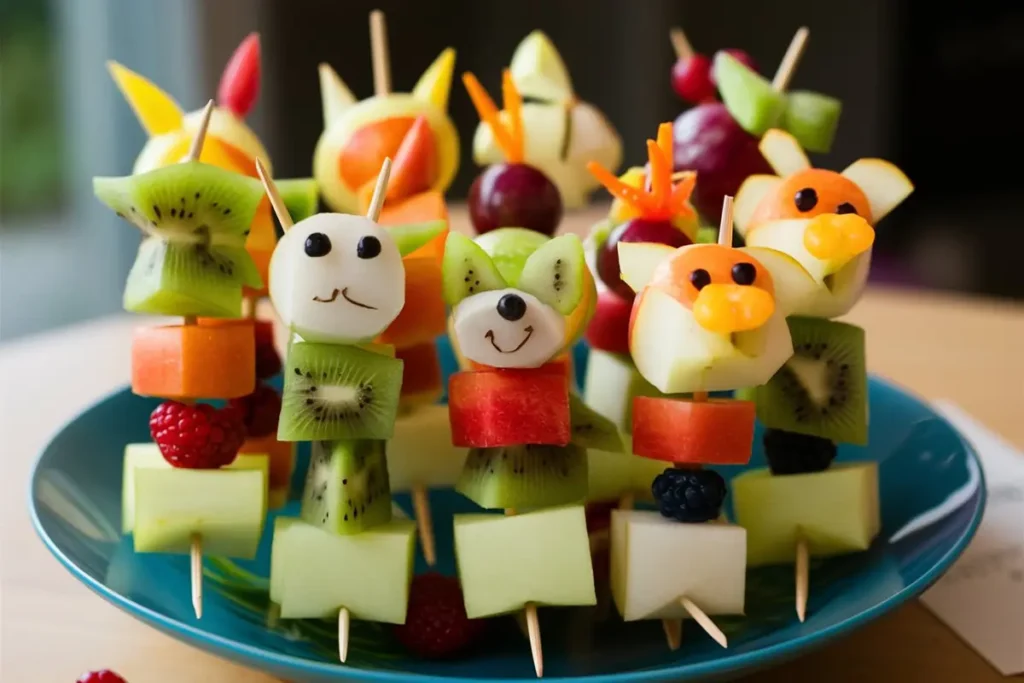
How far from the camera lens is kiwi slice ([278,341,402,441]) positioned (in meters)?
0.91

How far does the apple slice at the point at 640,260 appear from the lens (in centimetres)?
93

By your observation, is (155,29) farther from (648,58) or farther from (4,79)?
(648,58)

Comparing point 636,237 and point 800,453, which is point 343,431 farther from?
point 800,453

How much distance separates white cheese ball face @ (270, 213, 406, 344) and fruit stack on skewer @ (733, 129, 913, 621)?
0.35 m

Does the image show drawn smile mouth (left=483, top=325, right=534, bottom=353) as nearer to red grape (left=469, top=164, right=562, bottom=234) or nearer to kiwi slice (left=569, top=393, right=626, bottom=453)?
kiwi slice (left=569, top=393, right=626, bottom=453)

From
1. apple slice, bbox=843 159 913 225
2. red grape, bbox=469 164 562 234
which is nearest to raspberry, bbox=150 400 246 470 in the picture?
red grape, bbox=469 164 562 234

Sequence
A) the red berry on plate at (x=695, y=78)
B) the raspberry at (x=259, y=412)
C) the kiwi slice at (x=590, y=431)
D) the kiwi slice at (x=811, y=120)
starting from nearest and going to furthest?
the kiwi slice at (x=590, y=431), the raspberry at (x=259, y=412), the kiwi slice at (x=811, y=120), the red berry on plate at (x=695, y=78)

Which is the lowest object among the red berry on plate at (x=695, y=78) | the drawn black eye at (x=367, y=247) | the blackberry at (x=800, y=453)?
the blackberry at (x=800, y=453)

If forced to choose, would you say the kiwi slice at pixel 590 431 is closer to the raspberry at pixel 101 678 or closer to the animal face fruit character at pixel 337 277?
the animal face fruit character at pixel 337 277

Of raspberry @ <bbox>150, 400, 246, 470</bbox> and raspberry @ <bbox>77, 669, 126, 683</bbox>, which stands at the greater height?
raspberry @ <bbox>150, 400, 246, 470</bbox>

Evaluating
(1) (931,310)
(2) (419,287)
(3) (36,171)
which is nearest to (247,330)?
(2) (419,287)

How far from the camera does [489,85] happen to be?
154 inches

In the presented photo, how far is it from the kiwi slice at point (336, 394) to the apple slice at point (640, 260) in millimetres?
210

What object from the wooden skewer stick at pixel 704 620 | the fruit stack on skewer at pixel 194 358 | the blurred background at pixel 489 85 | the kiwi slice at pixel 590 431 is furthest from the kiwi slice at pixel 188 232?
the blurred background at pixel 489 85
